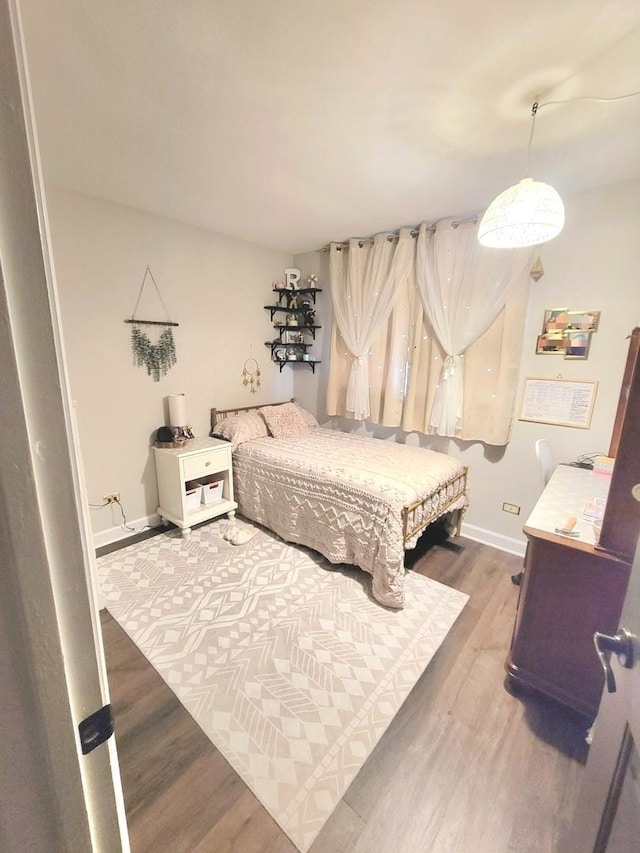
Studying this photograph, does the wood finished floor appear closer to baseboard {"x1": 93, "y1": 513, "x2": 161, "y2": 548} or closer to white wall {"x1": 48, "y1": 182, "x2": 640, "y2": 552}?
baseboard {"x1": 93, "y1": 513, "x2": 161, "y2": 548}

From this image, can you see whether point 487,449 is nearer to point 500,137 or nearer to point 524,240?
point 524,240

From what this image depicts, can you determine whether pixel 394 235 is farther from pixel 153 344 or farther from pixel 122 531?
pixel 122 531

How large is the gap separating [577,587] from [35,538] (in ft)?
5.93

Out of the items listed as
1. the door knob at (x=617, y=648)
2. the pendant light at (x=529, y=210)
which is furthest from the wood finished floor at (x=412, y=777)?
the pendant light at (x=529, y=210)

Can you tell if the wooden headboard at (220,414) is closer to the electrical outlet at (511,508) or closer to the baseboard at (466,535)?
the baseboard at (466,535)

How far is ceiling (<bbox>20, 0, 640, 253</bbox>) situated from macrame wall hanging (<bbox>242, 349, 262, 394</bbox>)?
154cm

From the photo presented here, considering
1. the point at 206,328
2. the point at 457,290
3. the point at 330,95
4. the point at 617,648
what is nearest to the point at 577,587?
the point at 617,648

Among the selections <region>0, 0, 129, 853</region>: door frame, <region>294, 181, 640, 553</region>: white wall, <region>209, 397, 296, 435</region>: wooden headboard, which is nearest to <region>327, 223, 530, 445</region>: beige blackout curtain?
<region>294, 181, 640, 553</region>: white wall

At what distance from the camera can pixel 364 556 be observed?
2279 mm

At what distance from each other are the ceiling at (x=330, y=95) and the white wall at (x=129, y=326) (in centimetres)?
33

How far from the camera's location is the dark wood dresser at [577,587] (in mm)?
1258

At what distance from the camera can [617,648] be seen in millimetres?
721

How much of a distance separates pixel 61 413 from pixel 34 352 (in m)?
0.08

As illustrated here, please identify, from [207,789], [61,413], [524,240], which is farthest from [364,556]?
[61,413]
